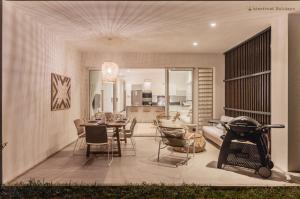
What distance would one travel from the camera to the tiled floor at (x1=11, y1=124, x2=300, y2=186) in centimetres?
352

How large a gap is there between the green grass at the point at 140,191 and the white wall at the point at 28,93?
51cm

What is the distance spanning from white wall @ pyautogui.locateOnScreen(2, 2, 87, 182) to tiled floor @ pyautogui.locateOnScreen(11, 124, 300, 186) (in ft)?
1.13

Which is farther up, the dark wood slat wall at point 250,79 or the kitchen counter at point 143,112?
the dark wood slat wall at point 250,79

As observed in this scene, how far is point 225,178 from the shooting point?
364 cm

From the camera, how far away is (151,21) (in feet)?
13.8

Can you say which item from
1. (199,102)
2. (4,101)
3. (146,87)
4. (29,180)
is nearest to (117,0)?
(4,101)

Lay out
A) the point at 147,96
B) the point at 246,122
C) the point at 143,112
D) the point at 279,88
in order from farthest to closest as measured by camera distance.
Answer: the point at 147,96, the point at 143,112, the point at 279,88, the point at 246,122

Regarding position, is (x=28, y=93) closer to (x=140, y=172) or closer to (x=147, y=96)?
(x=140, y=172)

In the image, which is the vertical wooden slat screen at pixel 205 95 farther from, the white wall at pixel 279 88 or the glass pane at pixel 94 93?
the glass pane at pixel 94 93

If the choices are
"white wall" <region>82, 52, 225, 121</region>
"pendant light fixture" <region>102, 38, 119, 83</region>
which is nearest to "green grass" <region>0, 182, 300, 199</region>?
"pendant light fixture" <region>102, 38, 119, 83</region>

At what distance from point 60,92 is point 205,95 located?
4.68 metres

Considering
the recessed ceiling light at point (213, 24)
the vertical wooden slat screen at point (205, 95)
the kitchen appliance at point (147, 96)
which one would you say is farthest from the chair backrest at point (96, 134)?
the kitchen appliance at point (147, 96)

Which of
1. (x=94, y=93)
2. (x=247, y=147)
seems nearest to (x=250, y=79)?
(x=247, y=147)

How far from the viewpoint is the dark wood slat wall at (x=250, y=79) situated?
4.70 m
